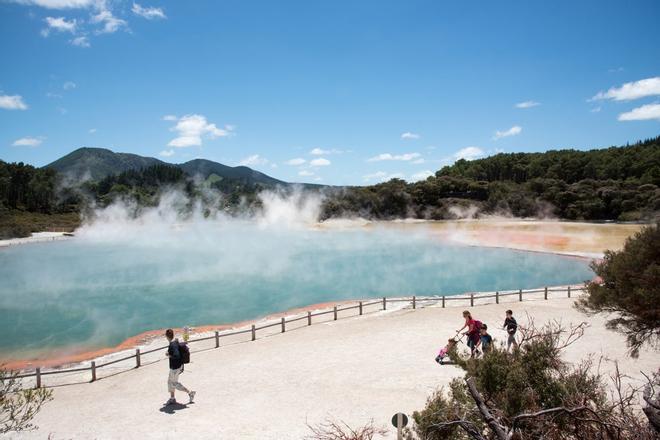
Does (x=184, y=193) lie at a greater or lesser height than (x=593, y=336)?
greater

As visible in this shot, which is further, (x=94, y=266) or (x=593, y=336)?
(x=94, y=266)

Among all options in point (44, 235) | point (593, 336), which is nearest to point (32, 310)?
point (593, 336)

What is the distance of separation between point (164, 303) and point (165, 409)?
476 inches

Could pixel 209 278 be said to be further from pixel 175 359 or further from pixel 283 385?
pixel 175 359

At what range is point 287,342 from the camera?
1175 centimetres

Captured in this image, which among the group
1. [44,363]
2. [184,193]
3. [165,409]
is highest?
[184,193]

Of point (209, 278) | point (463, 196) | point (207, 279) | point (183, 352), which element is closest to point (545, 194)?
point (463, 196)

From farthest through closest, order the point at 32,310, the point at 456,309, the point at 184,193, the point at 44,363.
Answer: the point at 184,193, the point at 32,310, the point at 456,309, the point at 44,363

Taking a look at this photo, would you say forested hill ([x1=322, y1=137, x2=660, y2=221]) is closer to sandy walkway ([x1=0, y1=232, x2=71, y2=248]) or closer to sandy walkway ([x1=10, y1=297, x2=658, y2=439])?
sandy walkway ([x1=0, y1=232, x2=71, y2=248])

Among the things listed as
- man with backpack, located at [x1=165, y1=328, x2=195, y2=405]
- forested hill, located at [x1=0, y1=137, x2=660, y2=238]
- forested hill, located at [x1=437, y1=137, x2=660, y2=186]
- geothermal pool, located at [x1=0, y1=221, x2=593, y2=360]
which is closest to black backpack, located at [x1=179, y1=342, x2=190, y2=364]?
man with backpack, located at [x1=165, y1=328, x2=195, y2=405]

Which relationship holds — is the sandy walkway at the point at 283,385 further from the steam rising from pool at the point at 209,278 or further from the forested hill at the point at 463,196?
the forested hill at the point at 463,196

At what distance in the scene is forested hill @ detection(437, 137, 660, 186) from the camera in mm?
60062

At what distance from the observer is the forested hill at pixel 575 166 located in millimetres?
60062

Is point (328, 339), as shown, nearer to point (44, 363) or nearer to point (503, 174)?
point (44, 363)
